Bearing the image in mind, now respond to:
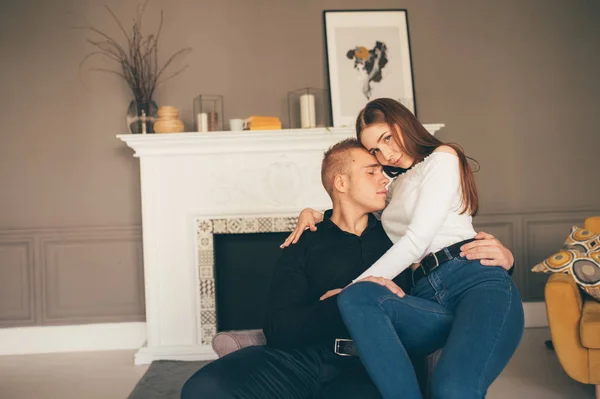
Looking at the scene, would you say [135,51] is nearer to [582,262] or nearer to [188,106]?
[188,106]

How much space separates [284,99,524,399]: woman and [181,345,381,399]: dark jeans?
0.19 metres

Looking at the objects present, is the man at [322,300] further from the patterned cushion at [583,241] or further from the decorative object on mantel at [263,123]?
the decorative object on mantel at [263,123]

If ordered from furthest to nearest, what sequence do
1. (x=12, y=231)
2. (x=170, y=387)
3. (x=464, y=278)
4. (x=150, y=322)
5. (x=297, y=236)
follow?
(x=12, y=231) < (x=150, y=322) < (x=170, y=387) < (x=297, y=236) < (x=464, y=278)

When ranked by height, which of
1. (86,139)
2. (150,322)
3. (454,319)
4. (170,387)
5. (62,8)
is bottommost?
(170,387)

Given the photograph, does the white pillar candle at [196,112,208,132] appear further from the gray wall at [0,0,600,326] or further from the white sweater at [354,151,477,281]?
the white sweater at [354,151,477,281]

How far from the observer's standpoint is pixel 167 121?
147 inches

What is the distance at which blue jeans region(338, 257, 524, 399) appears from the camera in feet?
4.98

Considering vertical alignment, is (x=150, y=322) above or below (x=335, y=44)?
below

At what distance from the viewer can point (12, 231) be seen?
13.1ft

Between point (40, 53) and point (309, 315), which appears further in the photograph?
point (40, 53)

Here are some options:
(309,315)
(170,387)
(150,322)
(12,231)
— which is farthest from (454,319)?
(12,231)

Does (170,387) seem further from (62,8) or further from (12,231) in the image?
(62,8)

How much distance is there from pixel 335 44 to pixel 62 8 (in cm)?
182

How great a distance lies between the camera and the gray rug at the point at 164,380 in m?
3.03
